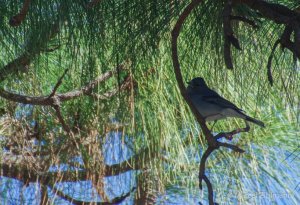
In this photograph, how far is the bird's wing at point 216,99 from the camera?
1351 mm

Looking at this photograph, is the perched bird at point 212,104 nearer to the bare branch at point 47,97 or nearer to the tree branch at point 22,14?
the bare branch at point 47,97

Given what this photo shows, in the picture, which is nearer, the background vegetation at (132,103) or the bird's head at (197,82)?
the background vegetation at (132,103)

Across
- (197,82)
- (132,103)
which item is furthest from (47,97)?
(197,82)

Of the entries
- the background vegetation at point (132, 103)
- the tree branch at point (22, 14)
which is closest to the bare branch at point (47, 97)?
the background vegetation at point (132, 103)

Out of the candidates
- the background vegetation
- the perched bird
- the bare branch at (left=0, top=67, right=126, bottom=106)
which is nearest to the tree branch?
the background vegetation

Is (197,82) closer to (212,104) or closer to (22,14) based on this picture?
(212,104)

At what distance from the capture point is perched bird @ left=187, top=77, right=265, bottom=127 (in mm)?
1338

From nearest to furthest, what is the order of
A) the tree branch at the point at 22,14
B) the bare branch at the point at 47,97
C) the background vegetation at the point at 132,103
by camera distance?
the tree branch at the point at 22,14 → the background vegetation at the point at 132,103 → the bare branch at the point at 47,97

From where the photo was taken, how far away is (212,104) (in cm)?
140

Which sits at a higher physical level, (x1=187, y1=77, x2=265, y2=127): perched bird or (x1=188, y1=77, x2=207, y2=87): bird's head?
(x1=188, y1=77, x2=207, y2=87): bird's head

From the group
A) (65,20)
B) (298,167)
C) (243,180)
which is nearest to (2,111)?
(65,20)

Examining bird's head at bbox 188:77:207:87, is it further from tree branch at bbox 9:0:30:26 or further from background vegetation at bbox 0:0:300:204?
tree branch at bbox 9:0:30:26

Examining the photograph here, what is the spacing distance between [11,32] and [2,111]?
392 mm

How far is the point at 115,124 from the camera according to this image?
1520 mm
